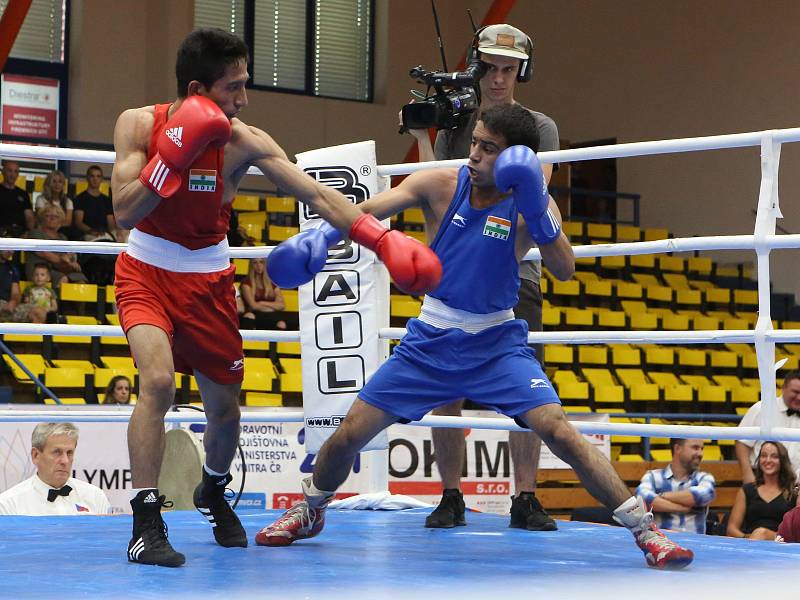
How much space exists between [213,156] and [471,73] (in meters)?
1.17

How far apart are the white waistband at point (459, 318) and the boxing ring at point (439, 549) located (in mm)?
523

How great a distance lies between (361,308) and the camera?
3877 millimetres

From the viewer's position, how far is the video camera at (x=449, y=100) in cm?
374

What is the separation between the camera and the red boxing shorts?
2836 mm

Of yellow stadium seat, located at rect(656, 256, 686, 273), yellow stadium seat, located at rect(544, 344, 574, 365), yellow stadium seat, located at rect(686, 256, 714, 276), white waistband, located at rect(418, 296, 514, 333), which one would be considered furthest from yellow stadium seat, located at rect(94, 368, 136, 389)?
yellow stadium seat, located at rect(686, 256, 714, 276)

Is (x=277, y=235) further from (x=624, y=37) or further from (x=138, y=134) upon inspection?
(x=138, y=134)

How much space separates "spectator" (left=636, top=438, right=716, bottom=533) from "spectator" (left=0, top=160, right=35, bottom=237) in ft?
18.8

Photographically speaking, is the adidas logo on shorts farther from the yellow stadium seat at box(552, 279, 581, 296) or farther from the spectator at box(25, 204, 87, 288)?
the yellow stadium seat at box(552, 279, 581, 296)

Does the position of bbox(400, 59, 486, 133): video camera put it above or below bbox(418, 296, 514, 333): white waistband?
above

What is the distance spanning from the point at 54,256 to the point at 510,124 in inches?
261

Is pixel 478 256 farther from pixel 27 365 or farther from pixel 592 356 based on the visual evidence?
pixel 592 356

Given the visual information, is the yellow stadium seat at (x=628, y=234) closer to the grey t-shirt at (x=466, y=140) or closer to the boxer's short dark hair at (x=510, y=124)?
the grey t-shirt at (x=466, y=140)

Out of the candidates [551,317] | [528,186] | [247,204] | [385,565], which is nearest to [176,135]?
[528,186]

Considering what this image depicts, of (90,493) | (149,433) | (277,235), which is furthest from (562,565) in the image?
(277,235)
